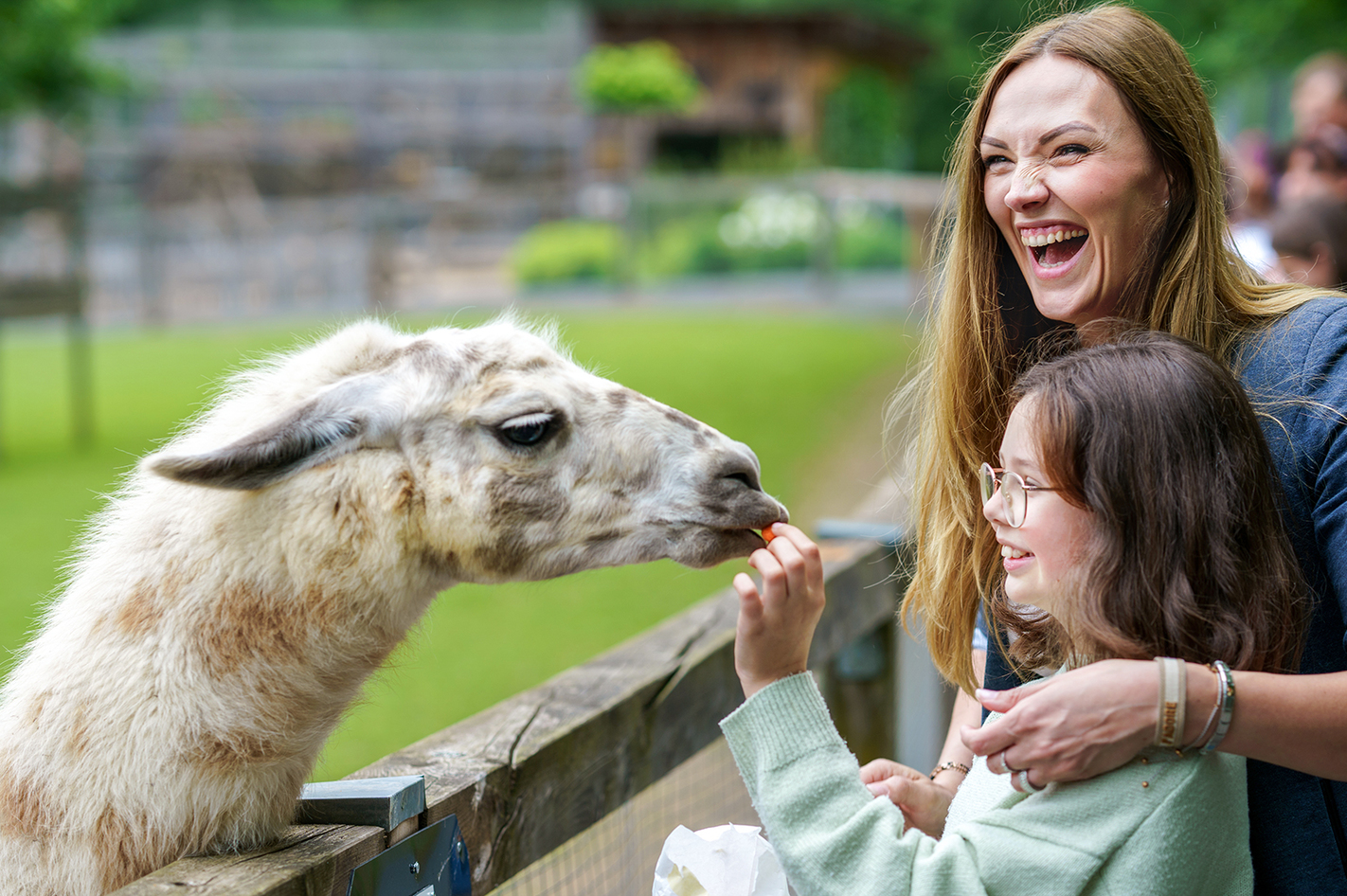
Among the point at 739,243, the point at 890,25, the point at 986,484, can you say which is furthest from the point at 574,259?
the point at 986,484

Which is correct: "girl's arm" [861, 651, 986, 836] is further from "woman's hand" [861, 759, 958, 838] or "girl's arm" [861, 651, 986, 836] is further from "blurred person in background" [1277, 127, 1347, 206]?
"blurred person in background" [1277, 127, 1347, 206]

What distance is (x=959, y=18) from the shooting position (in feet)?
133

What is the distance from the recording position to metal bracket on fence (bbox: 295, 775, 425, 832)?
62.8 inches

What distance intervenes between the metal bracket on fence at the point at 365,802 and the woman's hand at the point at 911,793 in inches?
25.8

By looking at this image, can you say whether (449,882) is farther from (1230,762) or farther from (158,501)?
(1230,762)

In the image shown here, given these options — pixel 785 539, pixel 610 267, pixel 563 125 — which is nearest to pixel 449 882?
pixel 785 539

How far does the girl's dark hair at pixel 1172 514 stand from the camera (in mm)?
1382

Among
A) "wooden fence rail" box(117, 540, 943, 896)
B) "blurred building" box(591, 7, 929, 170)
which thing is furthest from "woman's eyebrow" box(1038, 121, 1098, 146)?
"blurred building" box(591, 7, 929, 170)

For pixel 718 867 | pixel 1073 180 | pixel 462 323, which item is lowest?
pixel 462 323

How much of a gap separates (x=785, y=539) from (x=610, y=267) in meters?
18.3

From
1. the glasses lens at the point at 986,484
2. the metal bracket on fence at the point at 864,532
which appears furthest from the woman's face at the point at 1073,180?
the metal bracket on fence at the point at 864,532

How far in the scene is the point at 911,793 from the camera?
1785mm

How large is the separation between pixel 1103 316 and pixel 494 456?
1001mm

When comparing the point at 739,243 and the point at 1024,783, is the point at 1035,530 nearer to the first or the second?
the point at 1024,783
